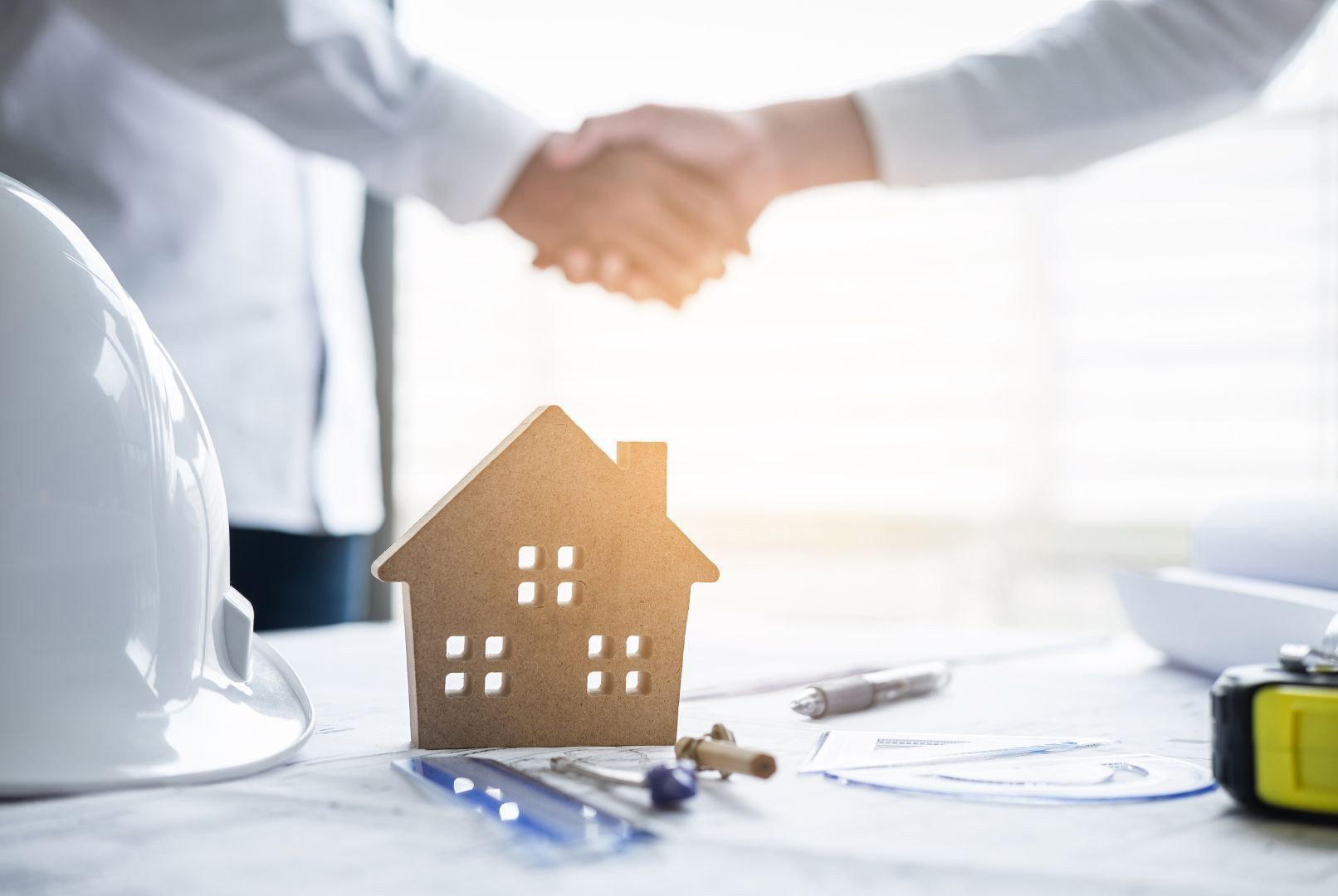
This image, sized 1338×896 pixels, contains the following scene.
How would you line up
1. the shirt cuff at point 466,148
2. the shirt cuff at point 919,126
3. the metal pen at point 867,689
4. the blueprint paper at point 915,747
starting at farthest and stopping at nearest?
1. the shirt cuff at point 919,126
2. the shirt cuff at point 466,148
3. the metal pen at point 867,689
4. the blueprint paper at point 915,747

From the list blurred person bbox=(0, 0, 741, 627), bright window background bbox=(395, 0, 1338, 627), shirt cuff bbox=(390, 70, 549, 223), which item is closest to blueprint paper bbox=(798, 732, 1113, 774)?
blurred person bbox=(0, 0, 741, 627)

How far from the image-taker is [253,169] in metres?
1.04

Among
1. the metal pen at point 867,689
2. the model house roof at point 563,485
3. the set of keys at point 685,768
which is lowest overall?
the metal pen at point 867,689

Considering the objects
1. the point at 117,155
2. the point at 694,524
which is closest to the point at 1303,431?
the point at 694,524

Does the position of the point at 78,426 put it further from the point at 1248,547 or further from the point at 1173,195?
the point at 1173,195

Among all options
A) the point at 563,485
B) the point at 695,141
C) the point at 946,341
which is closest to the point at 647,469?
the point at 563,485

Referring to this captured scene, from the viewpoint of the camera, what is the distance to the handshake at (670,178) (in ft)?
3.94

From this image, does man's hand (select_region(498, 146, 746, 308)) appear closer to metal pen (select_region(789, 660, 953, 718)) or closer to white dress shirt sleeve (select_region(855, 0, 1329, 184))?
white dress shirt sleeve (select_region(855, 0, 1329, 184))

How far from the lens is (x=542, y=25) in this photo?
2.41 m

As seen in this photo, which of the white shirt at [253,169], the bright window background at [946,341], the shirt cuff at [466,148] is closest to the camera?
the white shirt at [253,169]

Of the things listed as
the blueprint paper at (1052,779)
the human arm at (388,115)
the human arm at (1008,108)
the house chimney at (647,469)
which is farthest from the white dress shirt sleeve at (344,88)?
the blueprint paper at (1052,779)

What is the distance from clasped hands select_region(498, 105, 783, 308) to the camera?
1.20 metres

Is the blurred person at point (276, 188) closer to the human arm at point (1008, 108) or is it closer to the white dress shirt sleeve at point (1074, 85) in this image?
the human arm at point (1008, 108)

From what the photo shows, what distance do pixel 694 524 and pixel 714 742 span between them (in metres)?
2.17
